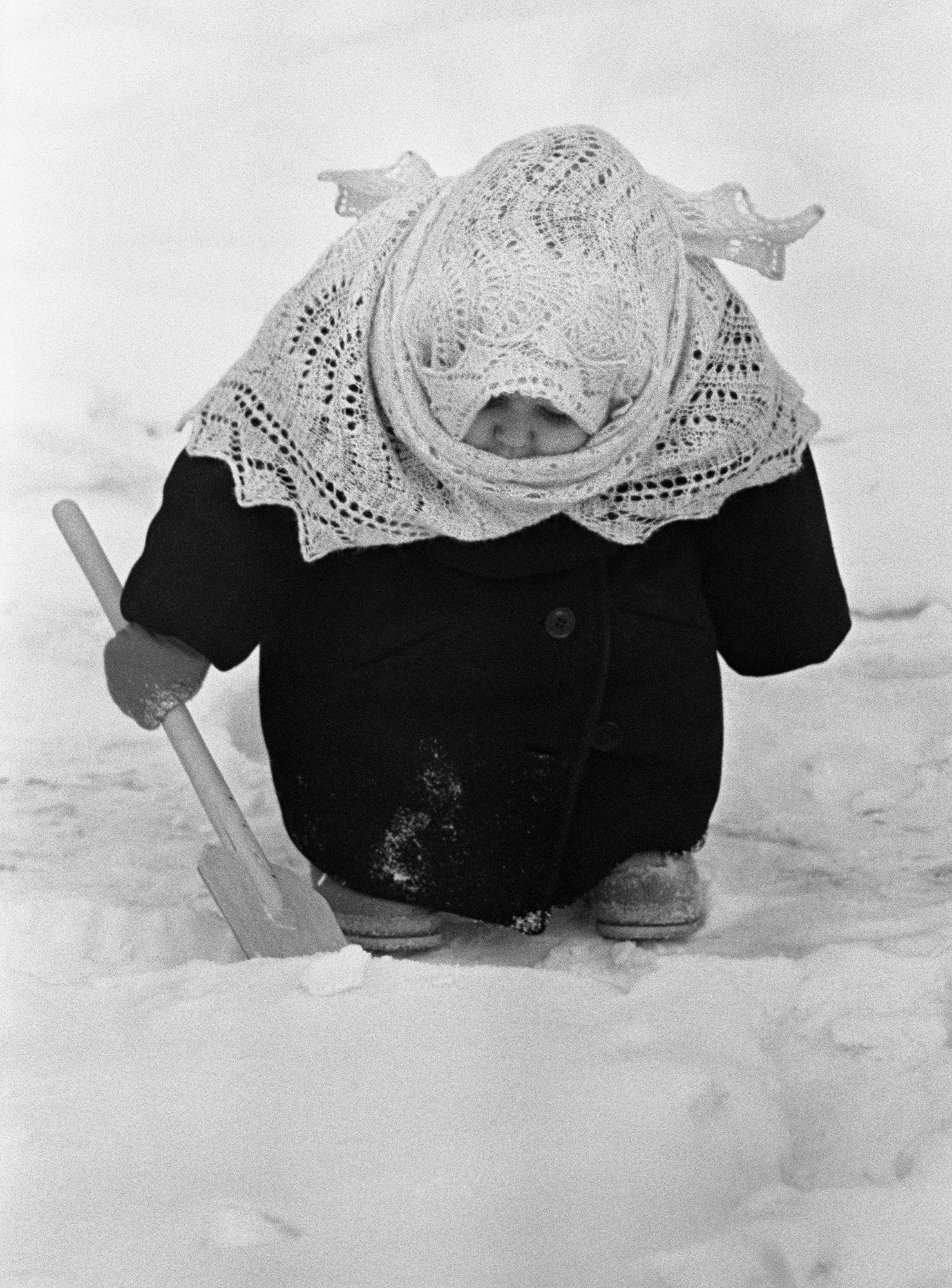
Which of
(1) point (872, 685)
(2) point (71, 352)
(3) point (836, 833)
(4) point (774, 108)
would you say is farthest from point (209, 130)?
(3) point (836, 833)

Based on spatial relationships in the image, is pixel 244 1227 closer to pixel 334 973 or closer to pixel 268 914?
pixel 334 973

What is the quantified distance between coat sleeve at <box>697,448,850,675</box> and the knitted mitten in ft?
1.27

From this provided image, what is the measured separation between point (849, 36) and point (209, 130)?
2.66ft

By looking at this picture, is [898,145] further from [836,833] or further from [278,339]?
[278,339]

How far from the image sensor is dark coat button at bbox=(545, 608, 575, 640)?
154 cm

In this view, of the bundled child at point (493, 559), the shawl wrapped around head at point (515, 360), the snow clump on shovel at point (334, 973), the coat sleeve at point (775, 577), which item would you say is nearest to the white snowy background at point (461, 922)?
→ the snow clump on shovel at point (334, 973)

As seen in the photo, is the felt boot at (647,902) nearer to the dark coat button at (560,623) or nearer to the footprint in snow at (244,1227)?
the dark coat button at (560,623)

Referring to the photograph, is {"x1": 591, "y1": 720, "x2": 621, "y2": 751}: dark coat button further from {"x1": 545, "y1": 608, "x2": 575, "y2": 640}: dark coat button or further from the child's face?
the child's face

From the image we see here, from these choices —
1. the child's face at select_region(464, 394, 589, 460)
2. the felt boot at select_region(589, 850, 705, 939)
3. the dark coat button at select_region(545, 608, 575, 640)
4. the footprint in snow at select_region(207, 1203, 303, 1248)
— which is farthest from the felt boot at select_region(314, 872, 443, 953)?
the footprint in snow at select_region(207, 1203, 303, 1248)

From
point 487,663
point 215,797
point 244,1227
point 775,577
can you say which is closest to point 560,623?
point 487,663

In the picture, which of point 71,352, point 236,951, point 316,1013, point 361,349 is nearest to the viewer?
point 316,1013

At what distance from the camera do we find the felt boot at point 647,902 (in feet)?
5.37

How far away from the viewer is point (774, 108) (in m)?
2.64

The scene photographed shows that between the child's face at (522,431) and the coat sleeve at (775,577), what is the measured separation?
221mm
